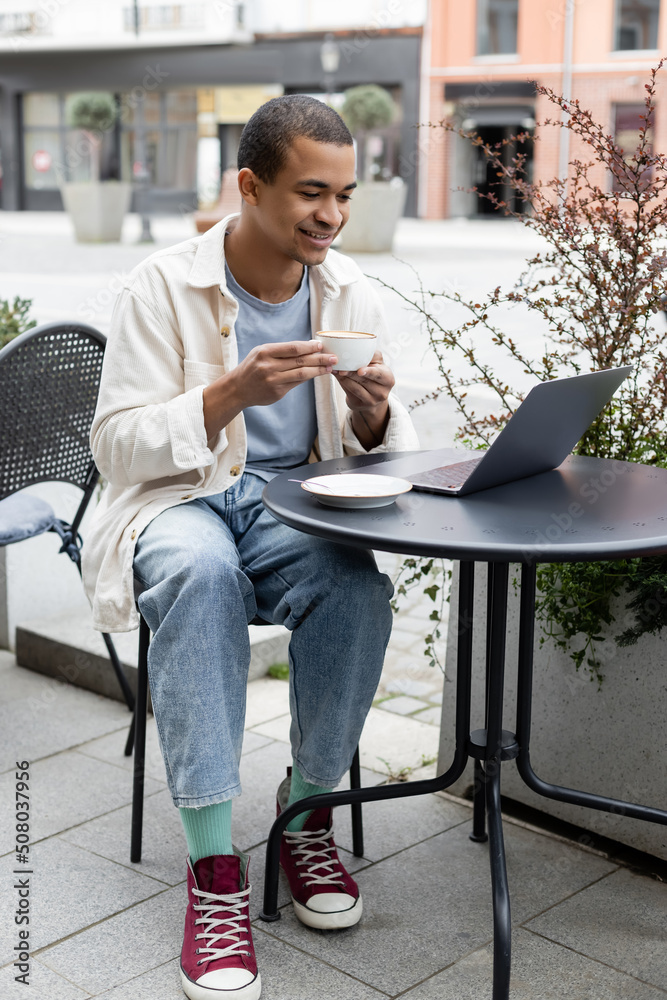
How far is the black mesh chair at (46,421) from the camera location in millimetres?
2543

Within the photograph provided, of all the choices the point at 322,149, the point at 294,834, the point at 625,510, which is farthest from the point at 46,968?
the point at 322,149

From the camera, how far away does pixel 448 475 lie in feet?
6.26

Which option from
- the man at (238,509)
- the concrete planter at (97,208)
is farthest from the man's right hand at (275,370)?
the concrete planter at (97,208)

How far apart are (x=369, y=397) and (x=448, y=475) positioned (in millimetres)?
204

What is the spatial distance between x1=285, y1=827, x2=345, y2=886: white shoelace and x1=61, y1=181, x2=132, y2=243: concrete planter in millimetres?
15957

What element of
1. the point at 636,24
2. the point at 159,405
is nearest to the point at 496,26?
the point at 636,24

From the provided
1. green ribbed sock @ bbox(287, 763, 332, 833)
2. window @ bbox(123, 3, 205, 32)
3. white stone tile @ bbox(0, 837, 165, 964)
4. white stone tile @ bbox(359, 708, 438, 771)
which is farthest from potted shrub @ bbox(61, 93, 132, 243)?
green ribbed sock @ bbox(287, 763, 332, 833)

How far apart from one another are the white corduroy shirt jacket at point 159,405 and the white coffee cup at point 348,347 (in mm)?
253

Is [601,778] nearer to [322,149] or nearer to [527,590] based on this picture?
[527,590]

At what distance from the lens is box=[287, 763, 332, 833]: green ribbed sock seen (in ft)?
6.59

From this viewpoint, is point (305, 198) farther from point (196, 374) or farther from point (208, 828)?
point (208, 828)

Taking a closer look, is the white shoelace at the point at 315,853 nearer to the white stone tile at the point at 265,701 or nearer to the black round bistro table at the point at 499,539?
the black round bistro table at the point at 499,539

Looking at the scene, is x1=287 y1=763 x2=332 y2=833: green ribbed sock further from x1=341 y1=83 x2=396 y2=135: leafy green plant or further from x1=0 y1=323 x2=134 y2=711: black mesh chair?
x1=341 y1=83 x2=396 y2=135: leafy green plant

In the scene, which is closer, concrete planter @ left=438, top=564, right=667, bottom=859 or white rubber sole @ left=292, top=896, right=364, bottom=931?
white rubber sole @ left=292, top=896, right=364, bottom=931
